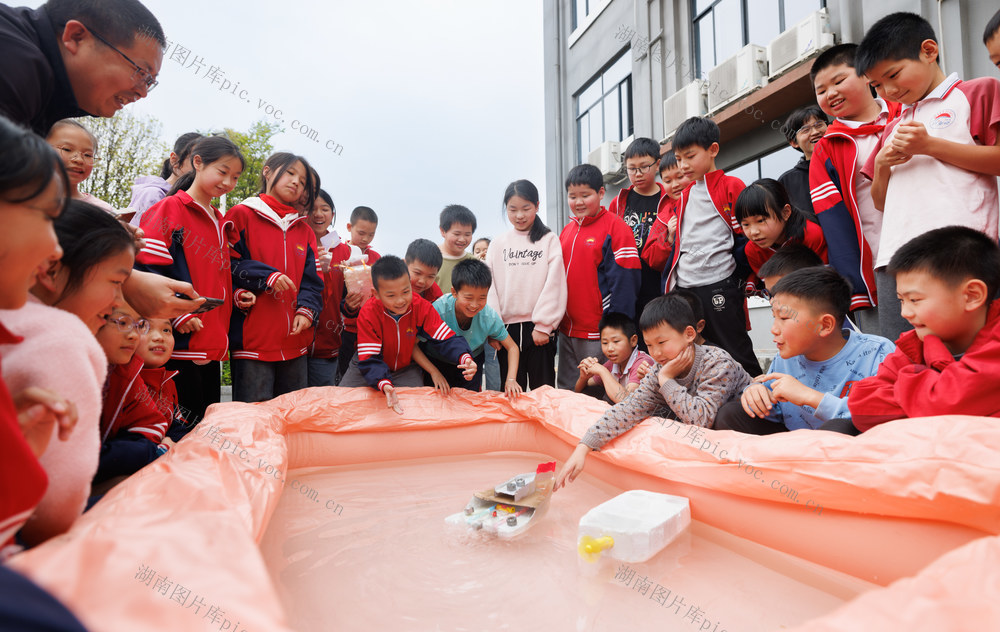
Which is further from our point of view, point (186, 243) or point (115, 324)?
point (186, 243)

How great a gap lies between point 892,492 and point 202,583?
105 cm

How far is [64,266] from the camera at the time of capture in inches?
32.5

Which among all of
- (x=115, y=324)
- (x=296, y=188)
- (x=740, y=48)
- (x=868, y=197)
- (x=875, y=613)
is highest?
(x=740, y=48)

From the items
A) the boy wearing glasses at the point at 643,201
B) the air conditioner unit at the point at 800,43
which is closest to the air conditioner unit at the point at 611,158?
the air conditioner unit at the point at 800,43

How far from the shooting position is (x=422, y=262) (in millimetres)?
2414

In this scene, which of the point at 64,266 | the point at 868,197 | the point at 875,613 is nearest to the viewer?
the point at 875,613

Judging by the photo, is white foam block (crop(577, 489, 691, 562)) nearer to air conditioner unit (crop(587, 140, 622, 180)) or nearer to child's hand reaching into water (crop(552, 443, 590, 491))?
child's hand reaching into water (crop(552, 443, 590, 491))

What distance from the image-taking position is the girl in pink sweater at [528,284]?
7.93 ft

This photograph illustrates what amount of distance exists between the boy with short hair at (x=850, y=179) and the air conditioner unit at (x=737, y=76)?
10.3 feet

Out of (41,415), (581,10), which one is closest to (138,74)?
(41,415)

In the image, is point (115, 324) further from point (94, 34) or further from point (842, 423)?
point (842, 423)

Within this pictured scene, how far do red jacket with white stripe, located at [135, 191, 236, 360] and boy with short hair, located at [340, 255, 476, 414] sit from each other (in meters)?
0.53

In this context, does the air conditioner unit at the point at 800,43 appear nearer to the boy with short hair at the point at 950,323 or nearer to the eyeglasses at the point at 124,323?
the boy with short hair at the point at 950,323

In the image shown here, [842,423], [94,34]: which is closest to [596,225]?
[842,423]
